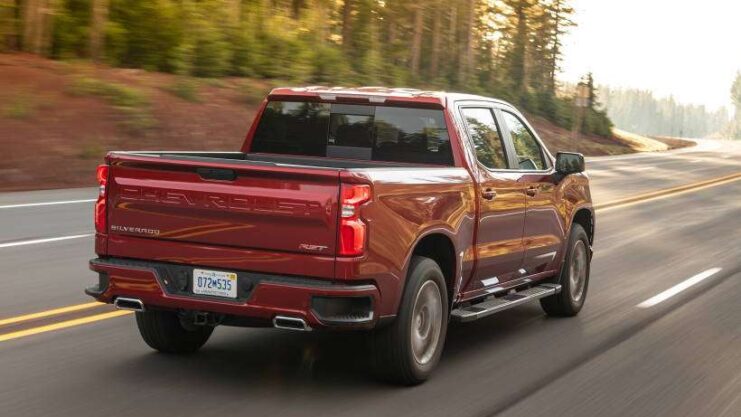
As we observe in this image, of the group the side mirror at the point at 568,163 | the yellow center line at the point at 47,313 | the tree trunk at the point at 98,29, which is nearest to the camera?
the yellow center line at the point at 47,313

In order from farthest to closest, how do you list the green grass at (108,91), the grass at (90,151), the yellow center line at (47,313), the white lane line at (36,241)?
the green grass at (108,91)
the grass at (90,151)
the white lane line at (36,241)
the yellow center line at (47,313)

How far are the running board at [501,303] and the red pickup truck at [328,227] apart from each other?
22 millimetres

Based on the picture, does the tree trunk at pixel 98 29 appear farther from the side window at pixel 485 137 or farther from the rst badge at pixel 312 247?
the rst badge at pixel 312 247

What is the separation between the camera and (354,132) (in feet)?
25.1

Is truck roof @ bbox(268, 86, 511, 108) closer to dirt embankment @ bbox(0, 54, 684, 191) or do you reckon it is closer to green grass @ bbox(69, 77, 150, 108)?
dirt embankment @ bbox(0, 54, 684, 191)

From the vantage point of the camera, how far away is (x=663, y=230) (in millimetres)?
16812

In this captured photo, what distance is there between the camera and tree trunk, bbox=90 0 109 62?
26938 mm

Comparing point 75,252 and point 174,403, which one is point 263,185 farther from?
point 75,252

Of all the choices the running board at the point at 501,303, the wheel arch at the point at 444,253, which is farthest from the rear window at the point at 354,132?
the running board at the point at 501,303

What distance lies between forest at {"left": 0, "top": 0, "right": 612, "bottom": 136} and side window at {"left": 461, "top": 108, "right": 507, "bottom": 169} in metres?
19.8

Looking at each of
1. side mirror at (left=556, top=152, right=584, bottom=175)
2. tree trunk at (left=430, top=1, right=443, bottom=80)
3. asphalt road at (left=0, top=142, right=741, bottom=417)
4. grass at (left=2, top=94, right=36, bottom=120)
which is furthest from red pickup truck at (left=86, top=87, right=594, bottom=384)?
tree trunk at (left=430, top=1, right=443, bottom=80)

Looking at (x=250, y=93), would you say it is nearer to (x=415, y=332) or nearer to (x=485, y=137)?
(x=485, y=137)

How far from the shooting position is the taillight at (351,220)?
5777mm

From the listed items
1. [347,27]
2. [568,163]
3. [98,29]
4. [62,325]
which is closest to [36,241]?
[62,325]
